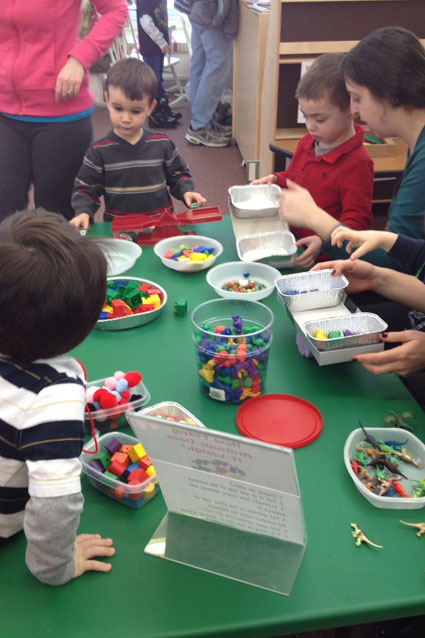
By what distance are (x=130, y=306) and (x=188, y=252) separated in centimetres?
33

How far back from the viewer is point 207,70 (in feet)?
14.0

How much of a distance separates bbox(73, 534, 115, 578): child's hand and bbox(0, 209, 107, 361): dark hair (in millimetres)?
265

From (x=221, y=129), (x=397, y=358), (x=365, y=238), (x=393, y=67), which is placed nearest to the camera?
(x=397, y=358)

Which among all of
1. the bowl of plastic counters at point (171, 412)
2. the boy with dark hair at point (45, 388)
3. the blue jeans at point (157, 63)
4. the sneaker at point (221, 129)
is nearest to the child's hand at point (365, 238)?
the bowl of plastic counters at point (171, 412)

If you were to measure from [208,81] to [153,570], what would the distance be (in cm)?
416

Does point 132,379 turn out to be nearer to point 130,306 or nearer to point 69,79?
point 130,306

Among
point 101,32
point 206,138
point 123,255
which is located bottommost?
point 206,138

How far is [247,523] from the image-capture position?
2.60 feet

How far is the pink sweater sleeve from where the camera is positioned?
178 cm

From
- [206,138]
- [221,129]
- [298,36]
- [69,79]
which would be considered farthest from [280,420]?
[221,129]

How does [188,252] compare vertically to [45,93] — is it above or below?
below

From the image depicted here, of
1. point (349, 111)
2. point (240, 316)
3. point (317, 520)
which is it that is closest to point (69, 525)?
point (317, 520)

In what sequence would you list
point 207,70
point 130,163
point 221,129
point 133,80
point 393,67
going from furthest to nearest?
Answer: 1. point 221,129
2. point 207,70
3. point 130,163
4. point 133,80
5. point 393,67

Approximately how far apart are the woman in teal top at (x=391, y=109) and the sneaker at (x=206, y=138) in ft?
10.5
